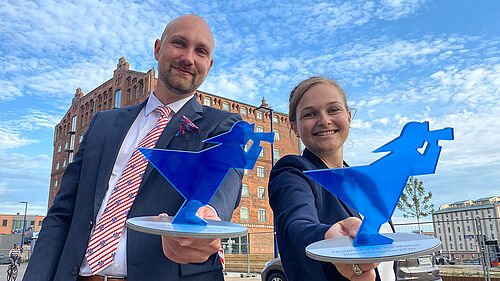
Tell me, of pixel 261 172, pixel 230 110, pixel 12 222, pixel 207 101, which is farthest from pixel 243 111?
pixel 12 222

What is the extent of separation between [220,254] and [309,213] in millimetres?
604

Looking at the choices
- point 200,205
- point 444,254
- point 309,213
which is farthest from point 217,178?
point 444,254

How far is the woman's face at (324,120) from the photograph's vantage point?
1478 mm

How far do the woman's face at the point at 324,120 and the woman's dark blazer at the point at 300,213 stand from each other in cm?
8

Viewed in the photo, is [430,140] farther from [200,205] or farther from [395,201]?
[200,205]

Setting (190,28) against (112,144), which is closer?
(190,28)

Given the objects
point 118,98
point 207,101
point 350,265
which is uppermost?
point 118,98

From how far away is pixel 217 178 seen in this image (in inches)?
41.1

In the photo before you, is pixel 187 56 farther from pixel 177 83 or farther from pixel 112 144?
pixel 112 144

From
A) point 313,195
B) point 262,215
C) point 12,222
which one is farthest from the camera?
point 12,222

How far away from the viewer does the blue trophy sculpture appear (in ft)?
3.34

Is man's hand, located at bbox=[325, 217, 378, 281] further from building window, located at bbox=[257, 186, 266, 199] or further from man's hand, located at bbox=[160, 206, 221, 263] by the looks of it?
building window, located at bbox=[257, 186, 266, 199]

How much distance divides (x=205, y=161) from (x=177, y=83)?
30.0 inches

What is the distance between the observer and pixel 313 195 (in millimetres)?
1358
